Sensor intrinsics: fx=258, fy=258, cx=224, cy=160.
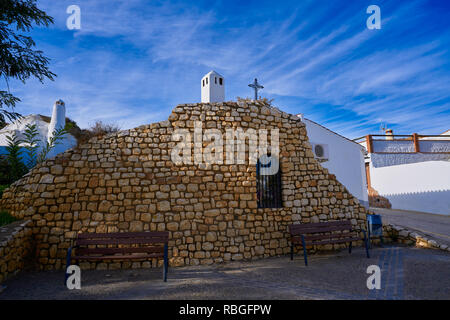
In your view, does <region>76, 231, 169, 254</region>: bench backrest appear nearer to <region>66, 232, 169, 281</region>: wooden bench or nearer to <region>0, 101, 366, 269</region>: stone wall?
<region>66, 232, 169, 281</region>: wooden bench

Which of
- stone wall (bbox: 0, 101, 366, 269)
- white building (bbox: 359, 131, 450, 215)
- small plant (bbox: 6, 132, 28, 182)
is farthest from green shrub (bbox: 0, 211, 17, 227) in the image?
white building (bbox: 359, 131, 450, 215)

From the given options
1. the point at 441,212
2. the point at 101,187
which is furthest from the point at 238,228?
the point at 441,212

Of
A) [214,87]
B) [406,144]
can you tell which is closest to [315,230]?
[214,87]

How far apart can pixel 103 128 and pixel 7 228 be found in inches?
320

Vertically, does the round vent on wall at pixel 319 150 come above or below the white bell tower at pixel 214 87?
below

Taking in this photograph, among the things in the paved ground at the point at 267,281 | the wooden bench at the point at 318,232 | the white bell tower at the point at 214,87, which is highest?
the white bell tower at the point at 214,87

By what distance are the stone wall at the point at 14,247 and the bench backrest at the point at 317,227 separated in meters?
5.45

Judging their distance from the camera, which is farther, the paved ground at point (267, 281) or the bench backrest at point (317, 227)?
the bench backrest at point (317, 227)

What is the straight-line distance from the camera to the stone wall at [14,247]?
173 inches

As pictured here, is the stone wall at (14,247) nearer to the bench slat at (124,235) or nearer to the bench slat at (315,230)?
the bench slat at (124,235)

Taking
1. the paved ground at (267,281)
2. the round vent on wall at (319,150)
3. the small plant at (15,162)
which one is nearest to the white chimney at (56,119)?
the small plant at (15,162)
